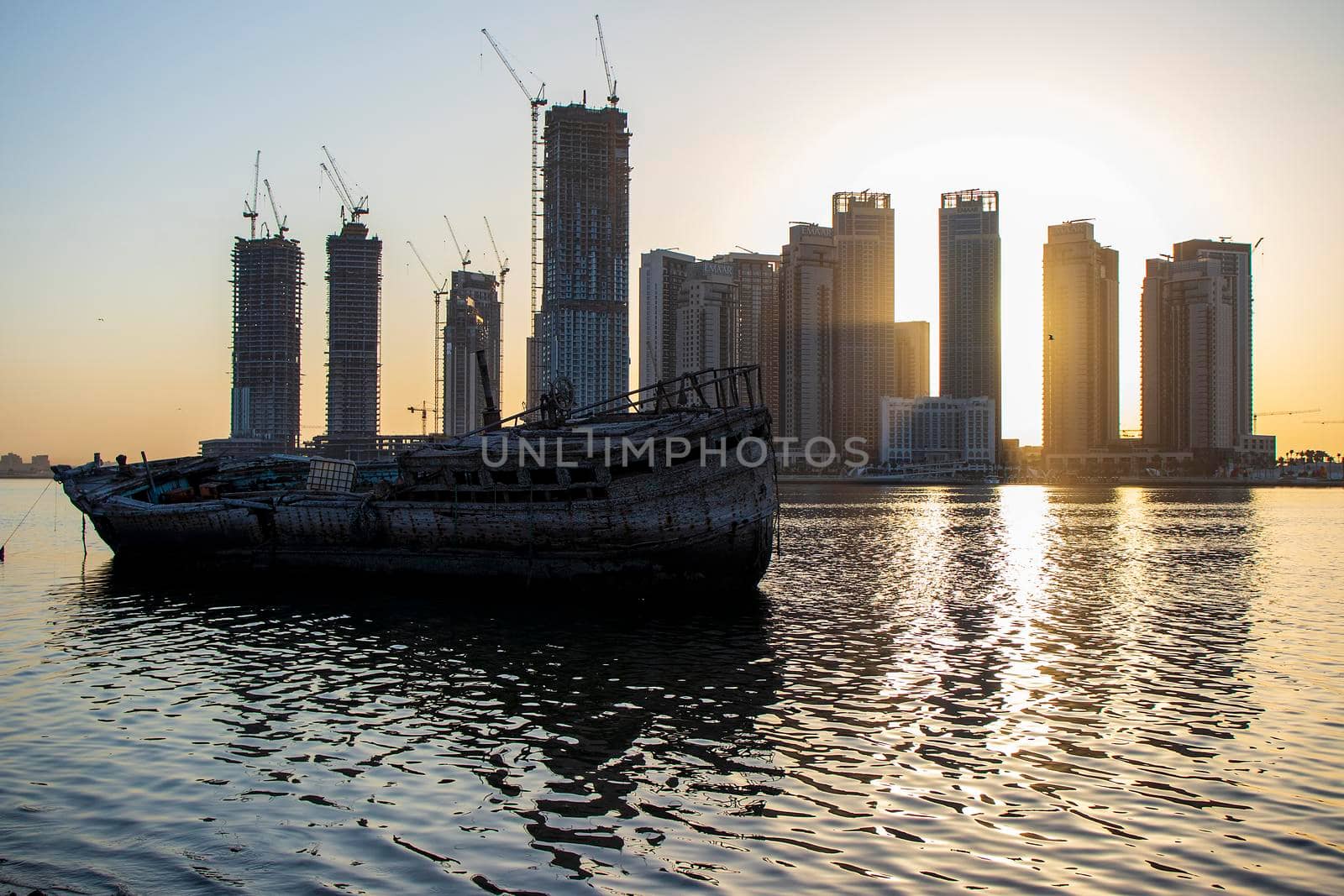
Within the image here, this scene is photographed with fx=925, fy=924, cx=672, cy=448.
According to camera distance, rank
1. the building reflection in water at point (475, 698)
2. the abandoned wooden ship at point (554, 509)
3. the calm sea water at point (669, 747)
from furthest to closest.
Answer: the abandoned wooden ship at point (554, 509), the building reflection in water at point (475, 698), the calm sea water at point (669, 747)

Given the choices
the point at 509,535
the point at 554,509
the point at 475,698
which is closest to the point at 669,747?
the point at 475,698

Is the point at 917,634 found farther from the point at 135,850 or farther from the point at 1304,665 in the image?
the point at 135,850

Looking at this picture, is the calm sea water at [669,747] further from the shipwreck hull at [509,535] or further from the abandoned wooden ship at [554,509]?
the abandoned wooden ship at [554,509]

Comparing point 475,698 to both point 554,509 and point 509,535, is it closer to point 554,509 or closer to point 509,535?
point 554,509

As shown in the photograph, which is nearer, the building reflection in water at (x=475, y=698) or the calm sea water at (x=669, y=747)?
the calm sea water at (x=669, y=747)

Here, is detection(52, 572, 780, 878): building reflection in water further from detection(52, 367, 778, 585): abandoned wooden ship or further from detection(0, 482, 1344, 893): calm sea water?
detection(52, 367, 778, 585): abandoned wooden ship

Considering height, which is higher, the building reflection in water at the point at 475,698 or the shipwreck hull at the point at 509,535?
the shipwreck hull at the point at 509,535

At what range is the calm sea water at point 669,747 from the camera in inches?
364

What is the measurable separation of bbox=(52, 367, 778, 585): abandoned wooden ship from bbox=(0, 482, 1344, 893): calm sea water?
4.99ft

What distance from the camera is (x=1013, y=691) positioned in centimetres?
1666

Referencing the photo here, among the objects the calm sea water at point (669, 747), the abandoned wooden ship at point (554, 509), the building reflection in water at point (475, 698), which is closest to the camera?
the calm sea water at point (669, 747)

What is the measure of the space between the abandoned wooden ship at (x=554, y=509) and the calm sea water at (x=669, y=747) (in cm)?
152

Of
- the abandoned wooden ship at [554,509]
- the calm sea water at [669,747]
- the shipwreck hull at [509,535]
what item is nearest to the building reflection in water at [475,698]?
the calm sea water at [669,747]

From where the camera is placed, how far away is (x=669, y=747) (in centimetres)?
1303
